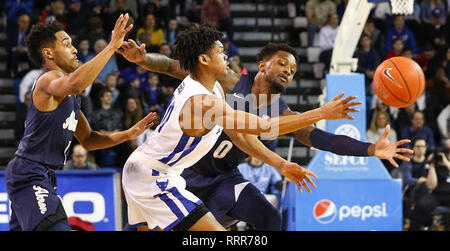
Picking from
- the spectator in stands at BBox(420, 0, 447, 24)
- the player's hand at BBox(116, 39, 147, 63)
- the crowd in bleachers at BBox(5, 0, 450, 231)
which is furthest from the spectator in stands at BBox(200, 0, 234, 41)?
the player's hand at BBox(116, 39, 147, 63)

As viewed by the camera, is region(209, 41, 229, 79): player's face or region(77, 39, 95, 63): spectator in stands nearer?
region(209, 41, 229, 79): player's face

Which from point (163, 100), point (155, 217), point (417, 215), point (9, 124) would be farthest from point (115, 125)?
point (155, 217)

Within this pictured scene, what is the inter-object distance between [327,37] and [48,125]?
7.58m

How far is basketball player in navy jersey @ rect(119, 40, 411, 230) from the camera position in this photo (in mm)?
5199

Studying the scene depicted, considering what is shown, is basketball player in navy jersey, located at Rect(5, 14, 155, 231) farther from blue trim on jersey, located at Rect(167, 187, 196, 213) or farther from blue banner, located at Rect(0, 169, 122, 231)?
blue banner, located at Rect(0, 169, 122, 231)

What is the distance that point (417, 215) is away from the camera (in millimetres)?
8602

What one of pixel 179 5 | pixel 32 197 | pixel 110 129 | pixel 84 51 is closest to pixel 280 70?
pixel 32 197

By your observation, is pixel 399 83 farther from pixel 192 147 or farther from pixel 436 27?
pixel 436 27

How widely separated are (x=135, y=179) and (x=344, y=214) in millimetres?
3883

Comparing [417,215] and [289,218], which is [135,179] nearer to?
[289,218]

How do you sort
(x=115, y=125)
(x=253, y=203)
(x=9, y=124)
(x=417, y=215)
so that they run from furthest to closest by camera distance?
(x=9, y=124) → (x=115, y=125) → (x=417, y=215) → (x=253, y=203)

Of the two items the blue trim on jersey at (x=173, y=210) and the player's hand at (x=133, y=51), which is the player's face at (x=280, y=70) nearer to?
the player's hand at (x=133, y=51)

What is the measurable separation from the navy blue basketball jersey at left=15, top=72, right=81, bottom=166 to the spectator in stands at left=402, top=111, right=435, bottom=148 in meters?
6.52

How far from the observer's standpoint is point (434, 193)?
868cm
